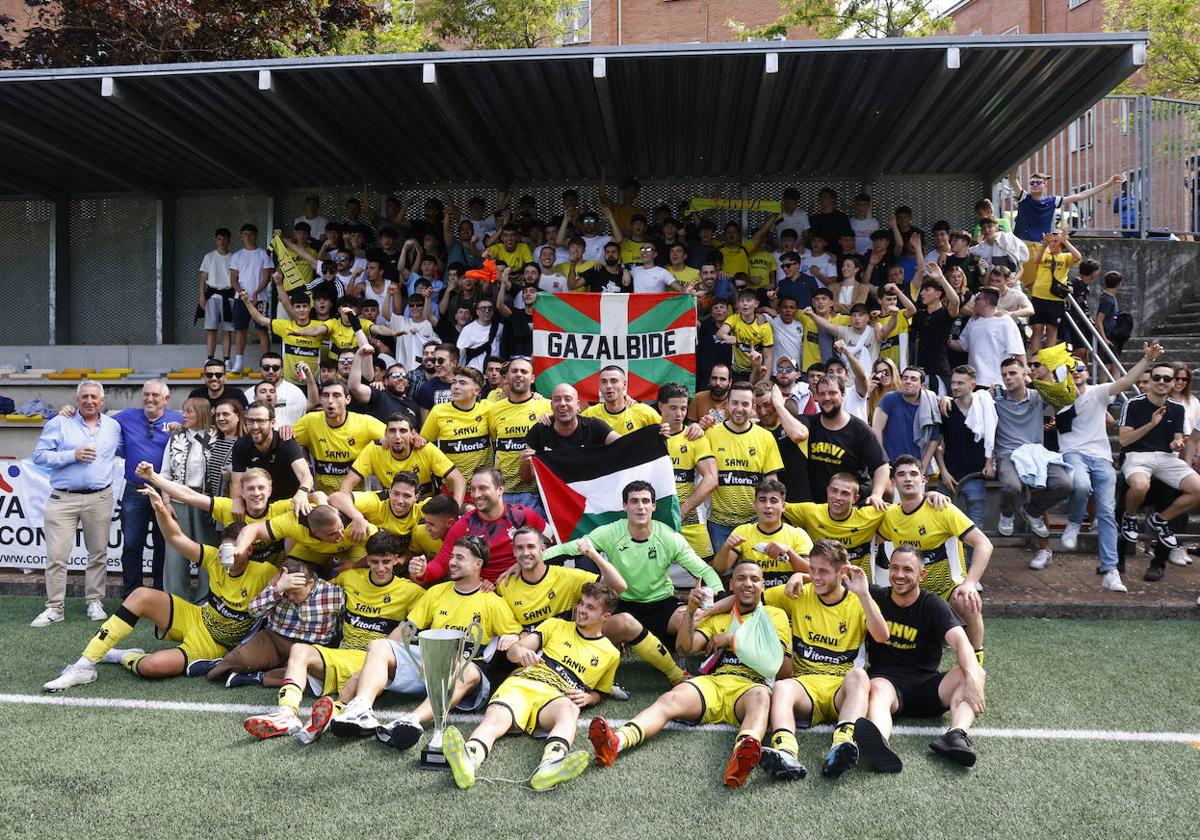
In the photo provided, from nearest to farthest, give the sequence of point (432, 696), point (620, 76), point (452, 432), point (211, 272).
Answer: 1. point (432, 696)
2. point (452, 432)
3. point (620, 76)
4. point (211, 272)

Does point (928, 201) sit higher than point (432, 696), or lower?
higher

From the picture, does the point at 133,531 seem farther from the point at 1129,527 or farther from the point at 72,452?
the point at 1129,527

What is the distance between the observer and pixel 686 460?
7898mm

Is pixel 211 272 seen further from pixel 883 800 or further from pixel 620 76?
pixel 883 800

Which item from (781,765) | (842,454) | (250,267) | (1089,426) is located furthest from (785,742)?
(250,267)

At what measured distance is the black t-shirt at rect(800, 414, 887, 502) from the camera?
7801 millimetres

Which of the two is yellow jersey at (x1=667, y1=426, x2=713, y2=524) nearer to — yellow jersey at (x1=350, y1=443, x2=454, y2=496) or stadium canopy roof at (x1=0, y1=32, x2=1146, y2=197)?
yellow jersey at (x1=350, y1=443, x2=454, y2=496)

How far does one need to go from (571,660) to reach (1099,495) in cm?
575

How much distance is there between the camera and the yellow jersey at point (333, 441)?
8141mm

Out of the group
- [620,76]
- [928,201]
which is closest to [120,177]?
[620,76]

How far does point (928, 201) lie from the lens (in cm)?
1534

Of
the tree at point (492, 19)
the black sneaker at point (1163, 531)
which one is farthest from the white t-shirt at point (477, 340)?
the tree at point (492, 19)

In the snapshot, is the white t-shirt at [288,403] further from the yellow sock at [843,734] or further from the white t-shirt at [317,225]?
the yellow sock at [843,734]

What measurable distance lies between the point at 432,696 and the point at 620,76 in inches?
333
